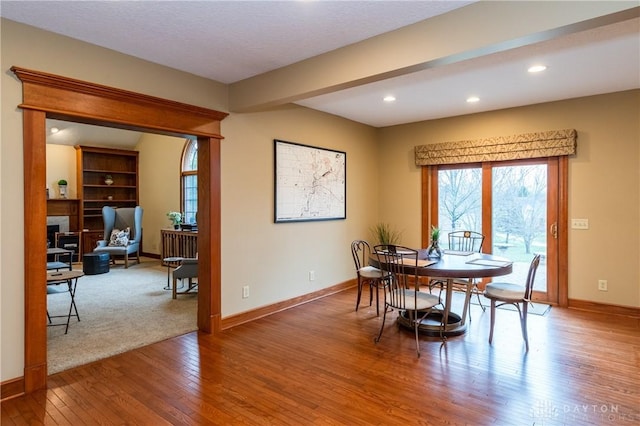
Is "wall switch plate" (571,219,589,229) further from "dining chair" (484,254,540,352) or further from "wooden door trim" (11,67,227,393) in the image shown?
"wooden door trim" (11,67,227,393)

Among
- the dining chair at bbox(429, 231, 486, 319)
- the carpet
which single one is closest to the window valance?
the dining chair at bbox(429, 231, 486, 319)

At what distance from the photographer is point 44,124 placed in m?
2.65

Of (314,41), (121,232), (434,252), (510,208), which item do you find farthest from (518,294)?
(121,232)

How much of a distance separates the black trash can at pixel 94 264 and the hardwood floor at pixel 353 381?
400 centimetres

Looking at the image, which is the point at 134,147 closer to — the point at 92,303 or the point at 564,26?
the point at 92,303

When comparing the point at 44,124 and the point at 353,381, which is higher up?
the point at 44,124

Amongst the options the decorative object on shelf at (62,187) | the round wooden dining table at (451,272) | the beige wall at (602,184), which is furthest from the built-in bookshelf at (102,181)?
the beige wall at (602,184)

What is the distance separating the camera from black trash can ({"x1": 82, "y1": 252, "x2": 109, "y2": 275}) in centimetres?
658

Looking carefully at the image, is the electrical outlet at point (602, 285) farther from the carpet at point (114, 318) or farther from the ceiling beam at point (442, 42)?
the carpet at point (114, 318)

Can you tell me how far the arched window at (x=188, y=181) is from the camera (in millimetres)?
7918

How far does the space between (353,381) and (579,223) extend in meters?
3.59

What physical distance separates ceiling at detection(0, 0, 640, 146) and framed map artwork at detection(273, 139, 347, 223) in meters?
0.84

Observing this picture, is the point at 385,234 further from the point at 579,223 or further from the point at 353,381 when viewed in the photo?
the point at 353,381

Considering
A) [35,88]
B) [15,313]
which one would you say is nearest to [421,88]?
[35,88]
